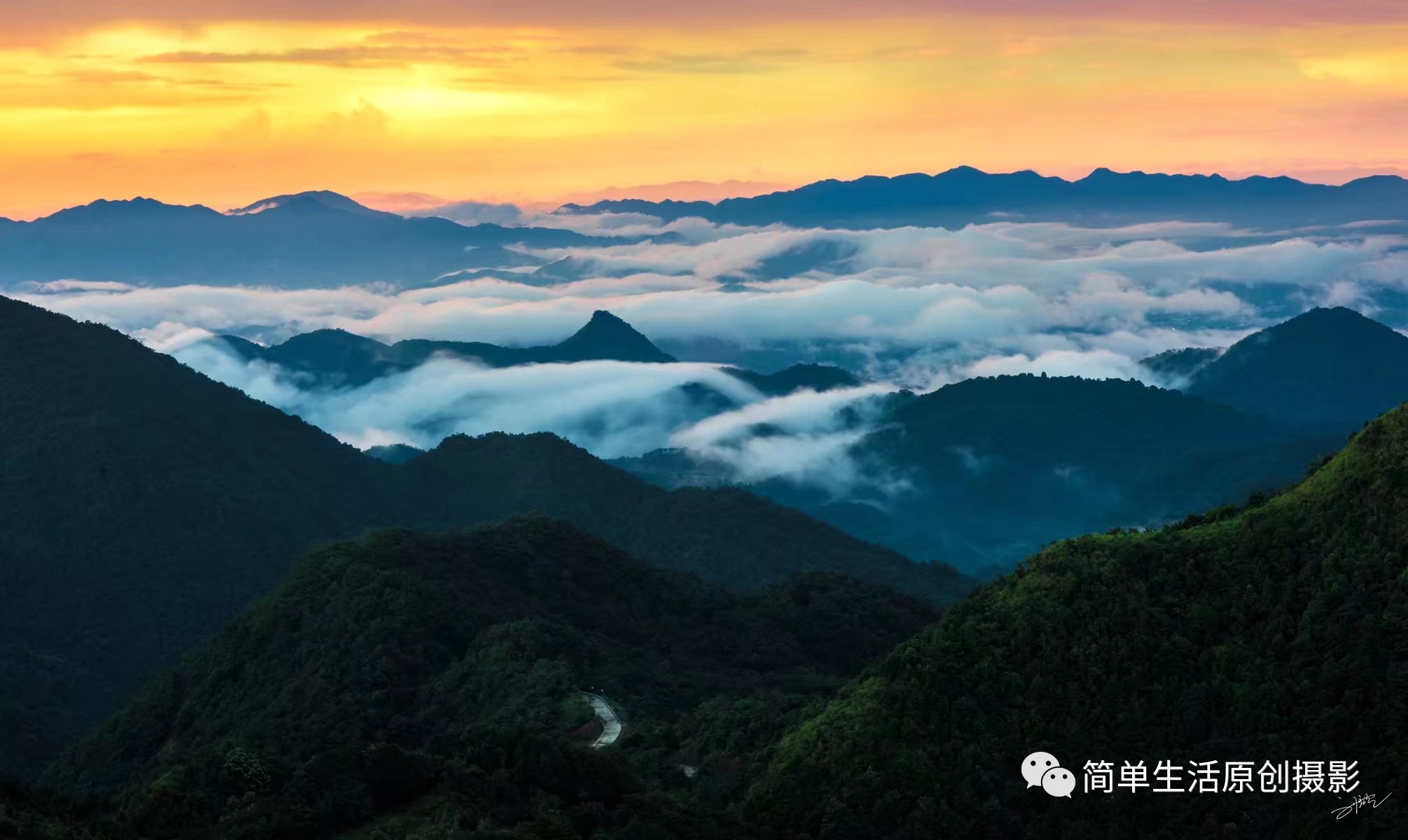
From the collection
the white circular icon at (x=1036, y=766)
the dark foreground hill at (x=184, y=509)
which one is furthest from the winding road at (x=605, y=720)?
the dark foreground hill at (x=184, y=509)

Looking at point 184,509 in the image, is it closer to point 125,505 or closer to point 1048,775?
point 125,505

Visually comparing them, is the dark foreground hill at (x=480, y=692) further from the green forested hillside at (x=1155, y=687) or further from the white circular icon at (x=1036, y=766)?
the white circular icon at (x=1036, y=766)

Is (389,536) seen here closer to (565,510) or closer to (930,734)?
(930,734)

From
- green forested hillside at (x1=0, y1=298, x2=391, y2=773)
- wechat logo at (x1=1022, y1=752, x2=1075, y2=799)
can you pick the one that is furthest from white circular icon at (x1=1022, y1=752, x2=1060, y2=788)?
green forested hillside at (x1=0, y1=298, x2=391, y2=773)

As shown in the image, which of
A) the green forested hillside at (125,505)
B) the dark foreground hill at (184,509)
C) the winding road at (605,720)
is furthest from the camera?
the dark foreground hill at (184,509)

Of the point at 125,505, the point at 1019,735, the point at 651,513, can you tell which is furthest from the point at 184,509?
the point at 1019,735

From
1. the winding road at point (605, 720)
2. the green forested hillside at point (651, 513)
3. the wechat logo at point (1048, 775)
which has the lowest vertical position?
the green forested hillside at point (651, 513)
